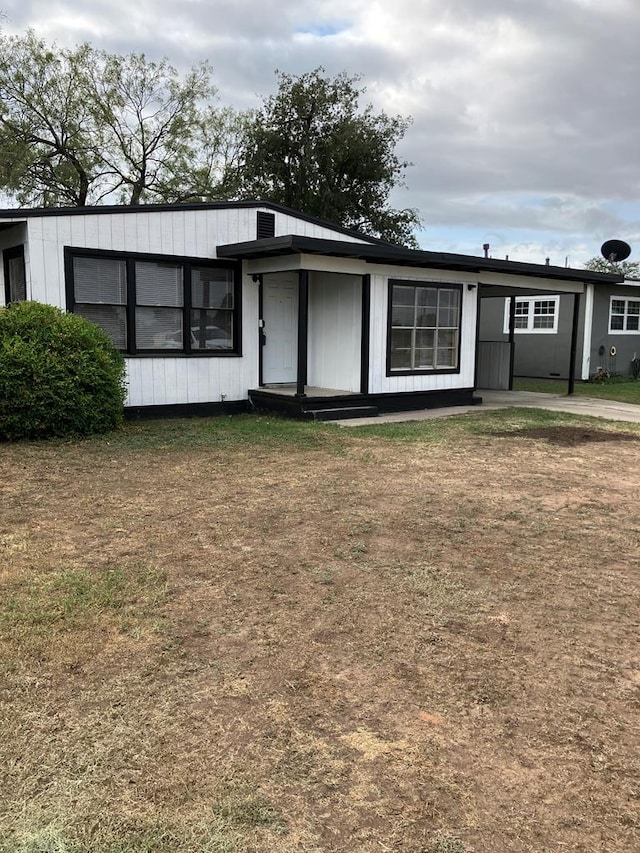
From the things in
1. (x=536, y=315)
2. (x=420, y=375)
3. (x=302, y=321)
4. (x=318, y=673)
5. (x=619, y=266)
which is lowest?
(x=318, y=673)

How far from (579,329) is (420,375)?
8.60 metres

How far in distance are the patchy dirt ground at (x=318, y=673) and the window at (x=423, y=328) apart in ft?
20.6

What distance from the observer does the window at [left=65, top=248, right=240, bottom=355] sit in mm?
9492

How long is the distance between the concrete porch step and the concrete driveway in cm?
17

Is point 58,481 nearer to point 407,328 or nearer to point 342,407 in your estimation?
point 342,407

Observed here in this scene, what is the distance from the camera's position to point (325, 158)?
88.1 ft

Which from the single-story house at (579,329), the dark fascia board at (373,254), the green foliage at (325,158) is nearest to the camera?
the dark fascia board at (373,254)

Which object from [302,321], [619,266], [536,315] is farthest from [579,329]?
[619,266]

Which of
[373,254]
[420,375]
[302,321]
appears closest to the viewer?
[302,321]

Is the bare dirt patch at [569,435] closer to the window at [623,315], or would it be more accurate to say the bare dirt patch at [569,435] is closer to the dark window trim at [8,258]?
the dark window trim at [8,258]

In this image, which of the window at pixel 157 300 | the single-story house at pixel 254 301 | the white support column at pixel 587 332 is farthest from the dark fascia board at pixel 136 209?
the white support column at pixel 587 332

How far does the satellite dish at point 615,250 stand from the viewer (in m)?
19.4

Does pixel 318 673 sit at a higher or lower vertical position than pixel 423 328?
lower

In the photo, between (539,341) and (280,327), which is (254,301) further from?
(539,341)
